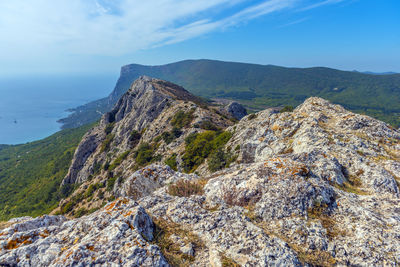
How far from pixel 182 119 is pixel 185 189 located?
52.1 meters

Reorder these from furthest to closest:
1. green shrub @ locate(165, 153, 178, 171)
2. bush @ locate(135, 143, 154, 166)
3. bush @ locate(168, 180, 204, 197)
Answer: bush @ locate(135, 143, 154, 166)
green shrub @ locate(165, 153, 178, 171)
bush @ locate(168, 180, 204, 197)

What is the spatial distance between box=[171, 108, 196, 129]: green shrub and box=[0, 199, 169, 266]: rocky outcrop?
5173 centimetres

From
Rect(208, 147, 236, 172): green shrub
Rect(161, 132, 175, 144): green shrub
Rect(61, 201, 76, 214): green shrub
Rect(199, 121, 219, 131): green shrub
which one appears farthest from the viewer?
Rect(199, 121, 219, 131): green shrub

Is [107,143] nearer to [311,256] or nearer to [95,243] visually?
[95,243]

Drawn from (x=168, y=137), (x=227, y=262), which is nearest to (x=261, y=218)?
(x=227, y=262)

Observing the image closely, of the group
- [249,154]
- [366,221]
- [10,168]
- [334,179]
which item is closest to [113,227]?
[366,221]

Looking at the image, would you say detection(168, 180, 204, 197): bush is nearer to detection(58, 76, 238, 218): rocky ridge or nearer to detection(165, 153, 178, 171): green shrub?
detection(58, 76, 238, 218): rocky ridge

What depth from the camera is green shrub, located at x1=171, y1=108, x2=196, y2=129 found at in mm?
61822

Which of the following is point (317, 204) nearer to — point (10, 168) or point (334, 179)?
point (334, 179)

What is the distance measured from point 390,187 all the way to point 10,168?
206009mm

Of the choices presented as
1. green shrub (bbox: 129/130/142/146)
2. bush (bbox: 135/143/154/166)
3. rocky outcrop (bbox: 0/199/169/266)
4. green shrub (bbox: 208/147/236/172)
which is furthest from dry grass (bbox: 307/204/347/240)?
green shrub (bbox: 129/130/142/146)

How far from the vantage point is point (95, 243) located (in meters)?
7.02

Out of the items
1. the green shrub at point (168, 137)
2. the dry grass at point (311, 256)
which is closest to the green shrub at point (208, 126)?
the green shrub at point (168, 137)

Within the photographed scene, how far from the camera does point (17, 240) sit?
9047mm
